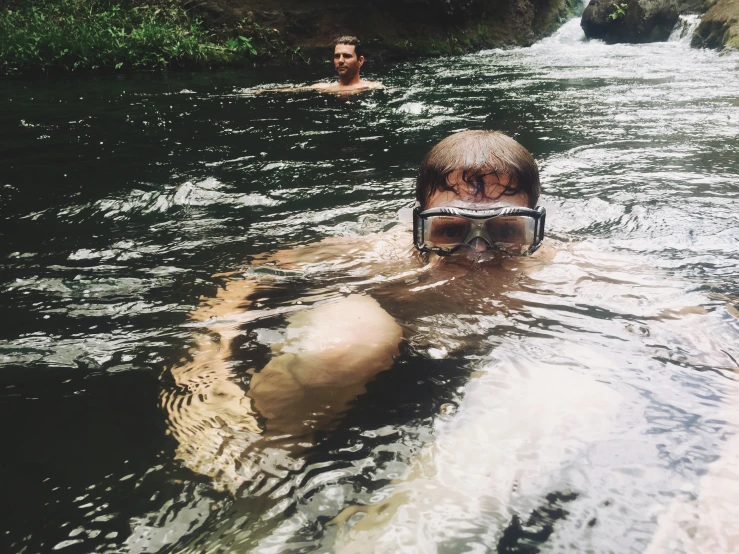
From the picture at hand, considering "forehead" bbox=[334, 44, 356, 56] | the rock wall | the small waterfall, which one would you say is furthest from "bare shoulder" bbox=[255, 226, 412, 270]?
the small waterfall

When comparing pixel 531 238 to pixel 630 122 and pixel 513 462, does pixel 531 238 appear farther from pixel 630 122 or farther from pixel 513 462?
pixel 630 122

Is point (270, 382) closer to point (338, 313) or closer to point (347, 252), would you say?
point (338, 313)

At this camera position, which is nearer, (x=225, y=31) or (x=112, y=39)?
(x=112, y=39)

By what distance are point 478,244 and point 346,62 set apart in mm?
8309

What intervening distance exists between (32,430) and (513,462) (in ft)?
4.78

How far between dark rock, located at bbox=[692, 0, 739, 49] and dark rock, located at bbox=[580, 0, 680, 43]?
4092 millimetres

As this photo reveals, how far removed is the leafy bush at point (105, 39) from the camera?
40.0ft

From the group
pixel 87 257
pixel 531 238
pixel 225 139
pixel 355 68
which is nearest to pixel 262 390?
pixel 531 238

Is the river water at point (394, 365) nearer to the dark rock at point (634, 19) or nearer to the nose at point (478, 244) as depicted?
the nose at point (478, 244)

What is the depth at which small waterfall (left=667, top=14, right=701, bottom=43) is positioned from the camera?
56.9 feet

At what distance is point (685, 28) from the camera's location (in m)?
18.0

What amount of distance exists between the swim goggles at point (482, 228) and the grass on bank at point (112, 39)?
1231 centimetres

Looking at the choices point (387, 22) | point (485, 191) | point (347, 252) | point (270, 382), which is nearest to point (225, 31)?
point (387, 22)

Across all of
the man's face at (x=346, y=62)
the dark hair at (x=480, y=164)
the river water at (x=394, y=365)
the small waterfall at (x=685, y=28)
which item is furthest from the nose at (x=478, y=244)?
the small waterfall at (x=685, y=28)
